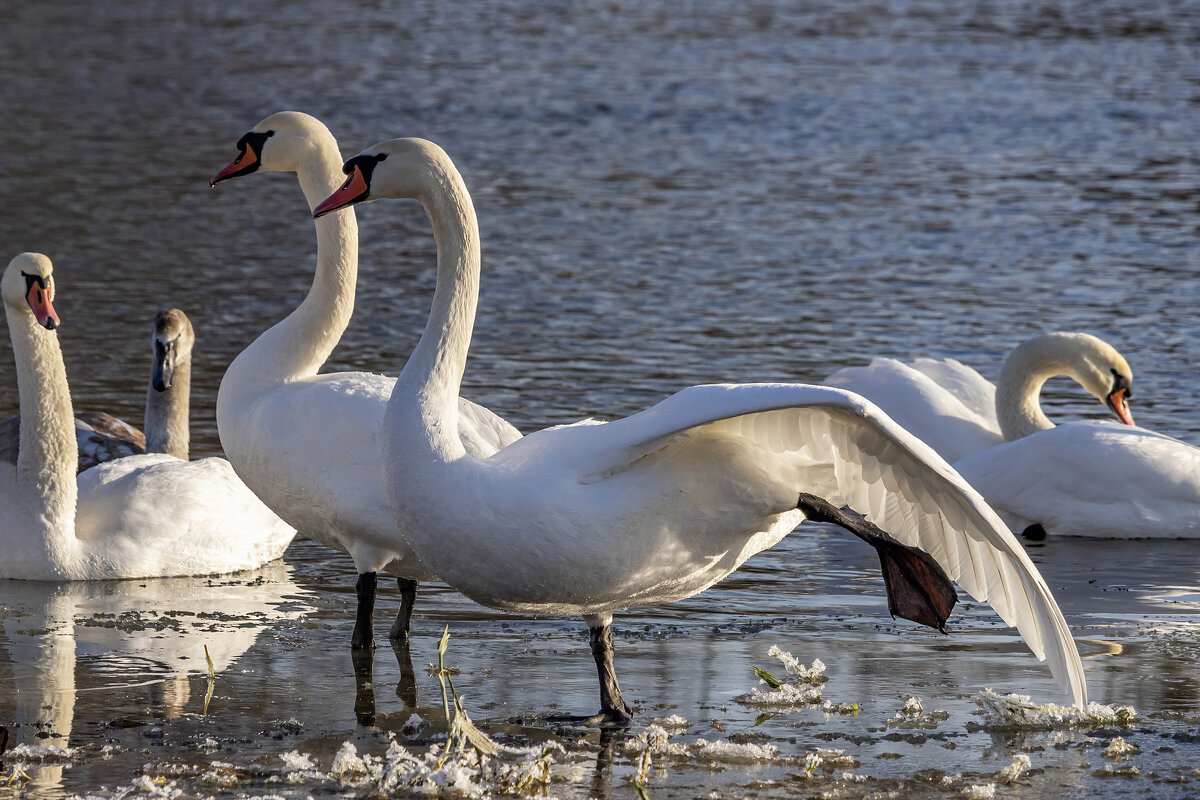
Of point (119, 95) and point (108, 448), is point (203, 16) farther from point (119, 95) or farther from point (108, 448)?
point (108, 448)

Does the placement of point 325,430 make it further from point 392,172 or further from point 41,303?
point 41,303

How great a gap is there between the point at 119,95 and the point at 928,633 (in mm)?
20328

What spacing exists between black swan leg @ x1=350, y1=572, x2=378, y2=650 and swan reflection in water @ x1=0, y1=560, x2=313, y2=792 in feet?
1.27

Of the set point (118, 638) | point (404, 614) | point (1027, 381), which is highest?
point (1027, 381)

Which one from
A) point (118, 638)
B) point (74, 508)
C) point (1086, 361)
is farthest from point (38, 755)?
point (1086, 361)

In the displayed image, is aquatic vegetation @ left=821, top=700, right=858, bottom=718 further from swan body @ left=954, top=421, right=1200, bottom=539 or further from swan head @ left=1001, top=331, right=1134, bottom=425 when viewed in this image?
swan head @ left=1001, top=331, right=1134, bottom=425

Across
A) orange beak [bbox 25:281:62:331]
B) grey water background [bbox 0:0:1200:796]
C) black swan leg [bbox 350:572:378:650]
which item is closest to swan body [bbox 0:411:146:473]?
grey water background [bbox 0:0:1200:796]

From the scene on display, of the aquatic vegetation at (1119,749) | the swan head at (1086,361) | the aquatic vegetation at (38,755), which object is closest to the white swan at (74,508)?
the aquatic vegetation at (38,755)

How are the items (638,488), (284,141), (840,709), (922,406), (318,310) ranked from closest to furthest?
(638,488)
(840,709)
(318,310)
(284,141)
(922,406)

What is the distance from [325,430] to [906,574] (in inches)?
79.3

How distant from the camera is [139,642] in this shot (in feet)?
20.7

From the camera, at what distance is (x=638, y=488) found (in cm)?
492

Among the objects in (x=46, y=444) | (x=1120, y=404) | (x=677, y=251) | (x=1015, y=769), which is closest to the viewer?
(x=1015, y=769)

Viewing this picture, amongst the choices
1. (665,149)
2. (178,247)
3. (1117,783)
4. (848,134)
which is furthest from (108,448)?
(848,134)
